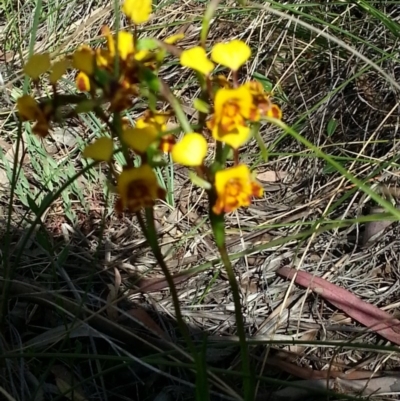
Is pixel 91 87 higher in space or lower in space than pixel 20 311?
lower

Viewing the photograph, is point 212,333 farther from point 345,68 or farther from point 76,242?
point 345,68

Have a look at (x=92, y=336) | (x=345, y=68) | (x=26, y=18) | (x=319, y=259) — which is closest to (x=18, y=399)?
(x=92, y=336)

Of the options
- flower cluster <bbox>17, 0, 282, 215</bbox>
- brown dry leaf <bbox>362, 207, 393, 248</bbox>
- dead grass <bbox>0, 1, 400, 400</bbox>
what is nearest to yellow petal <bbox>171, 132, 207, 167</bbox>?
flower cluster <bbox>17, 0, 282, 215</bbox>

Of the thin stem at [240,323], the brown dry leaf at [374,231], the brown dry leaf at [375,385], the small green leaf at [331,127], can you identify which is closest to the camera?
the thin stem at [240,323]

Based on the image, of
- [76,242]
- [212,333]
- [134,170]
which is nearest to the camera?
[134,170]

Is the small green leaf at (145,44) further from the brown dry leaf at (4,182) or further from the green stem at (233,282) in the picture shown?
the brown dry leaf at (4,182)

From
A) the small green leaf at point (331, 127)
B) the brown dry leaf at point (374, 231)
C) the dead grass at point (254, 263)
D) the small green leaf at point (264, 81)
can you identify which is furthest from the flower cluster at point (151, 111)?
the small green leaf at point (264, 81)

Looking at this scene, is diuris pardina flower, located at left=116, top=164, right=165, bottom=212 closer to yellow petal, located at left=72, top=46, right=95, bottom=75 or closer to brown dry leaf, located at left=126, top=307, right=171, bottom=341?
yellow petal, located at left=72, top=46, right=95, bottom=75

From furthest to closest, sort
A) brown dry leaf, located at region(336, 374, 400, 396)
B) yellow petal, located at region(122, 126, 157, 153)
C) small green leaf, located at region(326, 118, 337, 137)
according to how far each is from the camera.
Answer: small green leaf, located at region(326, 118, 337, 137) < brown dry leaf, located at region(336, 374, 400, 396) < yellow petal, located at region(122, 126, 157, 153)
